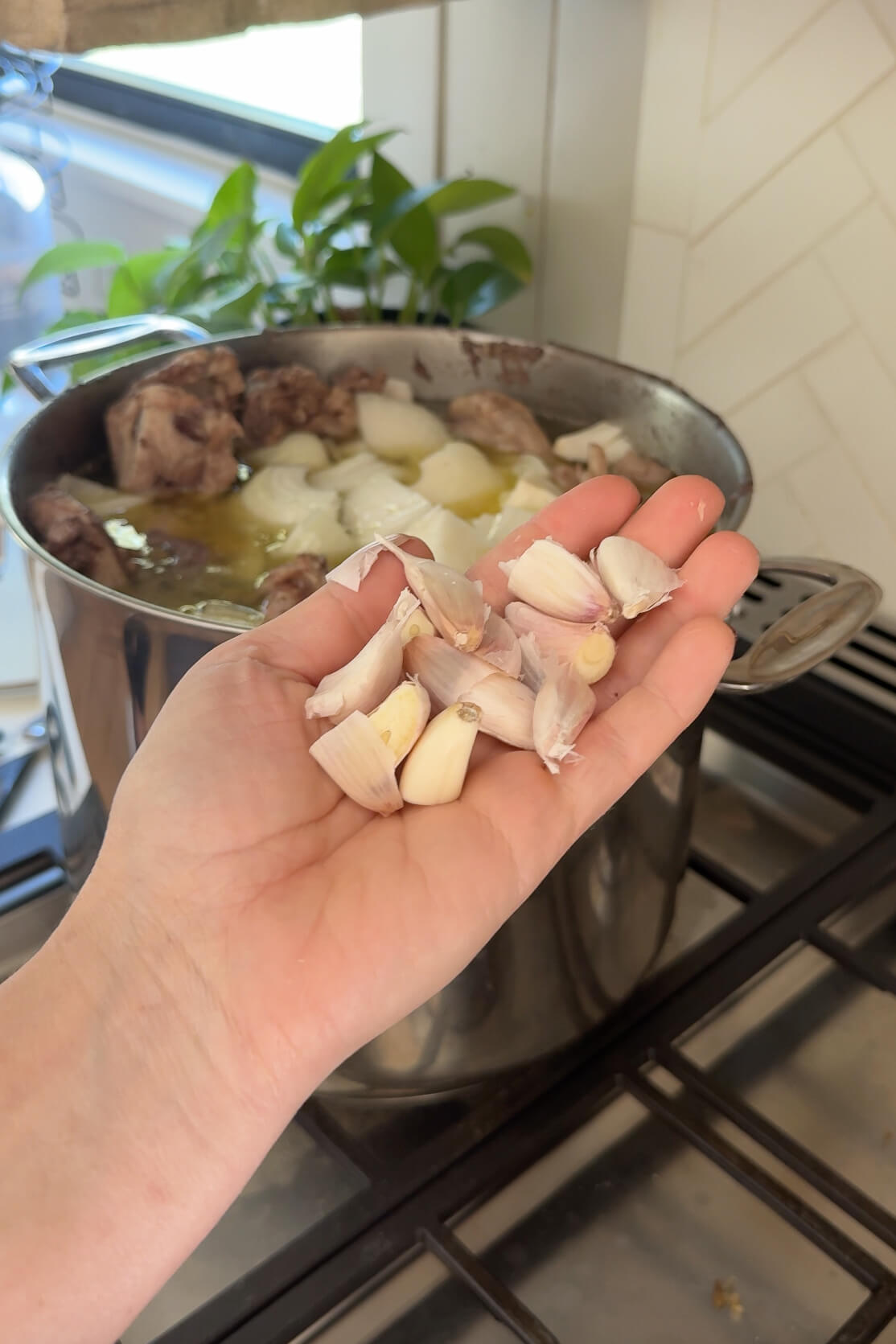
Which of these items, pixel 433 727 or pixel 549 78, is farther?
pixel 549 78

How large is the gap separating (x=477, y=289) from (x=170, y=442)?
0.31 metres

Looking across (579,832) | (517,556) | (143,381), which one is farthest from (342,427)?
(579,832)

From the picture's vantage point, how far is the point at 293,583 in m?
0.56

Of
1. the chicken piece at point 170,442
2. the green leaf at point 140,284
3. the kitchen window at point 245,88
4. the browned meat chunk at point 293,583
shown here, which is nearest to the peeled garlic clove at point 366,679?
the browned meat chunk at point 293,583

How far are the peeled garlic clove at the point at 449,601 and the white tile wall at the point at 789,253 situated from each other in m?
0.38

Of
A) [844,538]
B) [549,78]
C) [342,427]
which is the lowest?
[844,538]

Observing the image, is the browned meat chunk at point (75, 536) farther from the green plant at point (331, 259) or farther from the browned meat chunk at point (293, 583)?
the green plant at point (331, 259)

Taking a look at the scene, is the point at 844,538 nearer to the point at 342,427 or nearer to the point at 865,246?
the point at 865,246

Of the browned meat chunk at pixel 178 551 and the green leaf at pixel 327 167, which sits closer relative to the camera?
the browned meat chunk at pixel 178 551

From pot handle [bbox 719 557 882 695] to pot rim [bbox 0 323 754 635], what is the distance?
0.17 ft

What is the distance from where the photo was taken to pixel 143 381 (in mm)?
627

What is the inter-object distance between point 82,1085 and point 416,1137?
0.19 metres

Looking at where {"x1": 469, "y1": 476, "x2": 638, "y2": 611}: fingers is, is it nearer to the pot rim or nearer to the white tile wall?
the pot rim

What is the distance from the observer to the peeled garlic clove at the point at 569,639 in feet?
1.45
